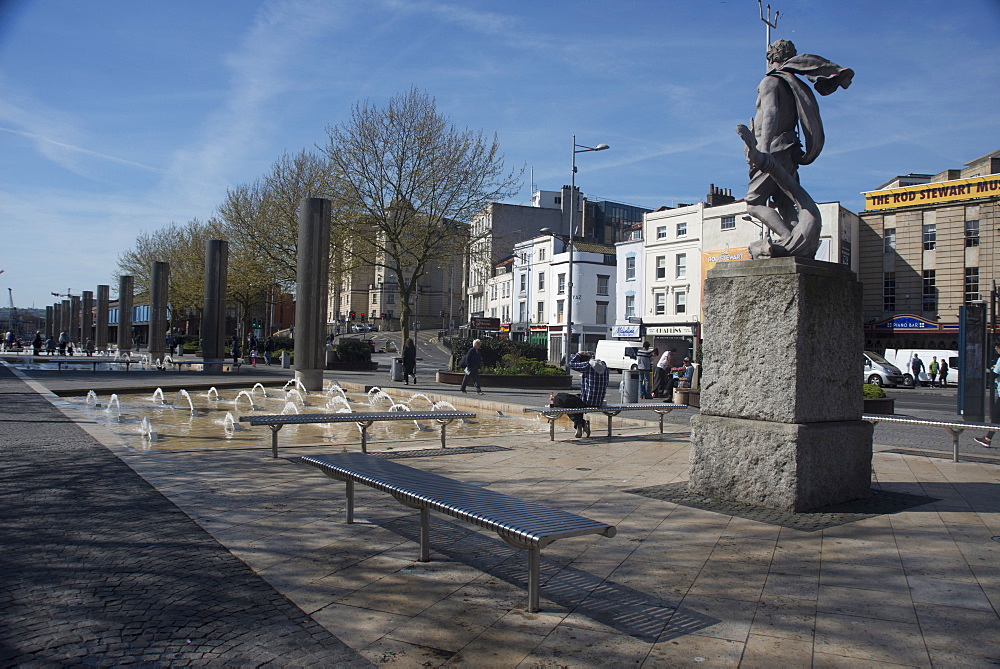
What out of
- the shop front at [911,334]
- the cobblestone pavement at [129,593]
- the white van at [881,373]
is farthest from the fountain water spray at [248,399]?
the shop front at [911,334]

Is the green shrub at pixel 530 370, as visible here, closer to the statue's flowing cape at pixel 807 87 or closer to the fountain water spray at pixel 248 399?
the fountain water spray at pixel 248 399

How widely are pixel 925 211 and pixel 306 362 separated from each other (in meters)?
40.1

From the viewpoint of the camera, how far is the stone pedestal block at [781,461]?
6.12m

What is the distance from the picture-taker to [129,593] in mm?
4199

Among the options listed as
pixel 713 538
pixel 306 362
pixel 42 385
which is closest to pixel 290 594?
pixel 713 538

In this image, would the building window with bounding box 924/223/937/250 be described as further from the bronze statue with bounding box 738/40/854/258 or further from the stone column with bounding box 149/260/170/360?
the bronze statue with bounding box 738/40/854/258

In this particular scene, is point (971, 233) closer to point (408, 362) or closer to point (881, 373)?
point (881, 373)

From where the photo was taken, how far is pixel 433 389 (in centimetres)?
2312

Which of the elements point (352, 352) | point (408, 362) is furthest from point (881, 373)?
point (352, 352)

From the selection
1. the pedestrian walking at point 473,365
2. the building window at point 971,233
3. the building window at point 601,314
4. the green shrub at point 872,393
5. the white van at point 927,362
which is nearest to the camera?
the green shrub at point 872,393

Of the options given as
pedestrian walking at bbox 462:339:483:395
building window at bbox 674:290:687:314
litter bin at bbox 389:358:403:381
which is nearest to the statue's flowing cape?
pedestrian walking at bbox 462:339:483:395

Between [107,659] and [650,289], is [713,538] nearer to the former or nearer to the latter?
[107,659]

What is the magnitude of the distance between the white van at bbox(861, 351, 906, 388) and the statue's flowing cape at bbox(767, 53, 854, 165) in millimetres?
30654

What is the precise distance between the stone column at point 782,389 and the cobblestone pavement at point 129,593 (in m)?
4.11
